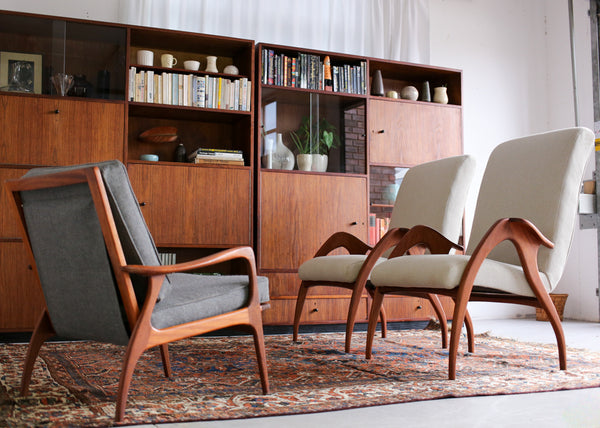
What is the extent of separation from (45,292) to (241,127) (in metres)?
2.70

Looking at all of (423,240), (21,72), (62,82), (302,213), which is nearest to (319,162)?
(302,213)

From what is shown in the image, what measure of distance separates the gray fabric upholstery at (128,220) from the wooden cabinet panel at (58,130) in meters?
2.24

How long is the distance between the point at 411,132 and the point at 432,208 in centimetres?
152

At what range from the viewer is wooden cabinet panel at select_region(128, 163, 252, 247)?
13.8 feet

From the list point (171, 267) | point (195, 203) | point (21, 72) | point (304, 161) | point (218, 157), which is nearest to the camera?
point (171, 267)

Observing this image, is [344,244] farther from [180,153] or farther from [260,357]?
[260,357]

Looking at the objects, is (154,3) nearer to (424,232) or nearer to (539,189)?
(424,232)

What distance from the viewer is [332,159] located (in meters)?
4.74

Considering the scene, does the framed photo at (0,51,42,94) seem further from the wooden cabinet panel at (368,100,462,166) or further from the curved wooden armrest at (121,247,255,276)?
the curved wooden armrest at (121,247,255,276)

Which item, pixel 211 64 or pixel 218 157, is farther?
pixel 211 64

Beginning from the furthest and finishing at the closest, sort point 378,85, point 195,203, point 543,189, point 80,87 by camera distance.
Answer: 1. point 378,85
2. point 195,203
3. point 80,87
4. point 543,189

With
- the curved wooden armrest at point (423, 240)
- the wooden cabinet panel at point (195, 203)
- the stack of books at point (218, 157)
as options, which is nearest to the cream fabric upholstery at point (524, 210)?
the curved wooden armrest at point (423, 240)

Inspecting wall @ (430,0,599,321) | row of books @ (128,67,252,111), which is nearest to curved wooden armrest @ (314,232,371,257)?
row of books @ (128,67,252,111)

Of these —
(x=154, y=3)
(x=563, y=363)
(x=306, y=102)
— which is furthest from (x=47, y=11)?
(x=563, y=363)
